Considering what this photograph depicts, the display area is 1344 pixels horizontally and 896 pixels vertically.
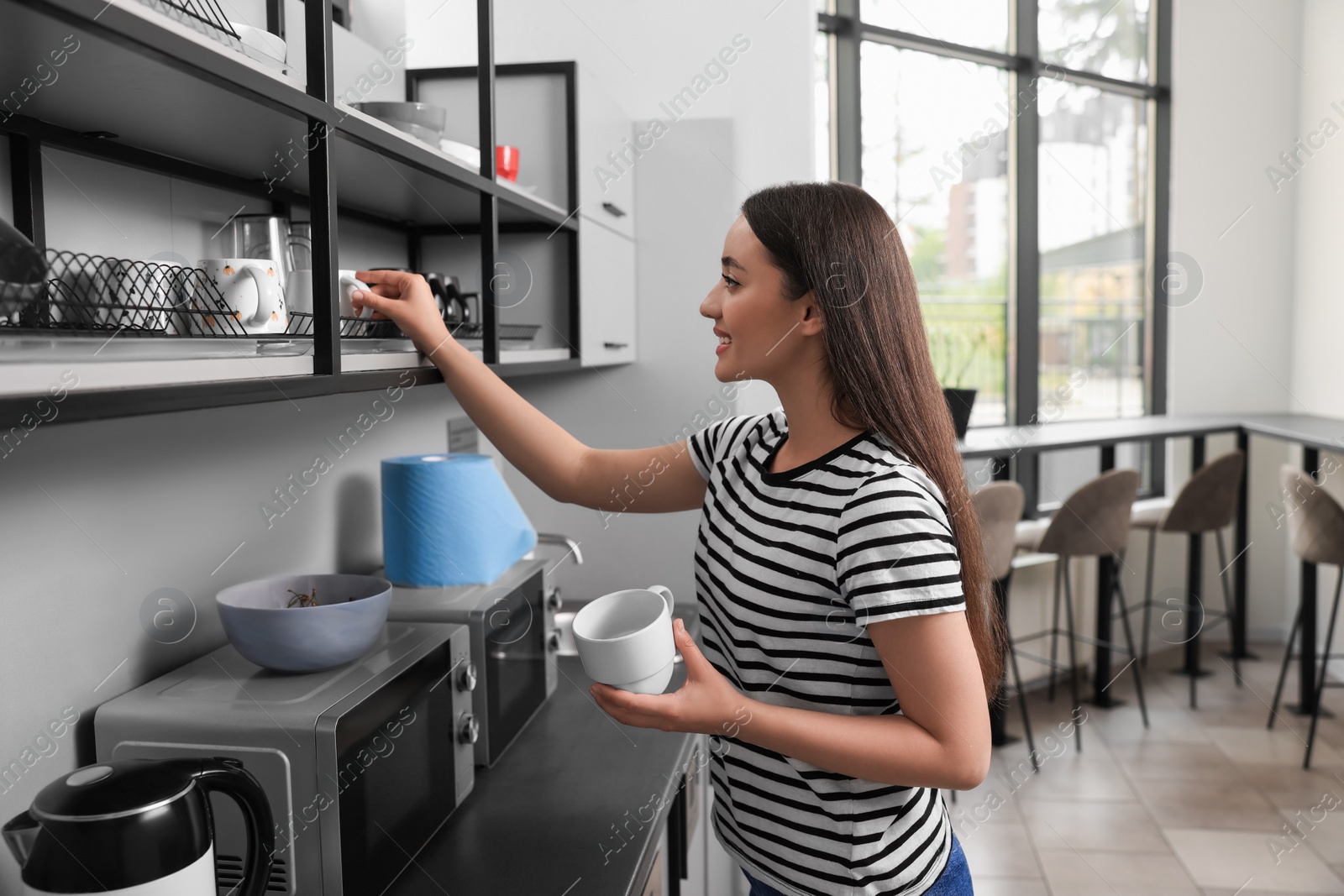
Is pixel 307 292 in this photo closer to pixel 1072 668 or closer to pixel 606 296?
pixel 606 296

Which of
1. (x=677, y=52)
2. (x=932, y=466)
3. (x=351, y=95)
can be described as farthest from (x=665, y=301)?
(x=932, y=466)

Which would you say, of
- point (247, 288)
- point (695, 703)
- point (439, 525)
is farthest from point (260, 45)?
point (439, 525)

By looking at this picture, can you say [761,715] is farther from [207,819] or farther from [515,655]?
[515,655]

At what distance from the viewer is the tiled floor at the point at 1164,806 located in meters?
2.56

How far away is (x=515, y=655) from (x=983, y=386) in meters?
3.09

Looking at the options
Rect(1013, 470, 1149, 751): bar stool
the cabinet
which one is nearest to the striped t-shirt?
the cabinet

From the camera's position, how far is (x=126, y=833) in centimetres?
79

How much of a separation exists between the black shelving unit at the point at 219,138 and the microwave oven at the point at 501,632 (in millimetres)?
359

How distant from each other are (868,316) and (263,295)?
0.61 metres

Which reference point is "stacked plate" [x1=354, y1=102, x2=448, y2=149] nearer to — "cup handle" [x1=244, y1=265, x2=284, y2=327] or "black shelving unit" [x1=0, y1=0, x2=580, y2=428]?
"black shelving unit" [x1=0, y1=0, x2=580, y2=428]

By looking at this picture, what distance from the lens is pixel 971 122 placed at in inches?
156

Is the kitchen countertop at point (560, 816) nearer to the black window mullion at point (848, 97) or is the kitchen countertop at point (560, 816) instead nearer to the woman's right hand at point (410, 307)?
the woman's right hand at point (410, 307)

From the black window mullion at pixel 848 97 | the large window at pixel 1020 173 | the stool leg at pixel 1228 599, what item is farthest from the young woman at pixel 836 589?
the stool leg at pixel 1228 599

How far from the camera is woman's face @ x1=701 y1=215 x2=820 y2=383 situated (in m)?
1.07
